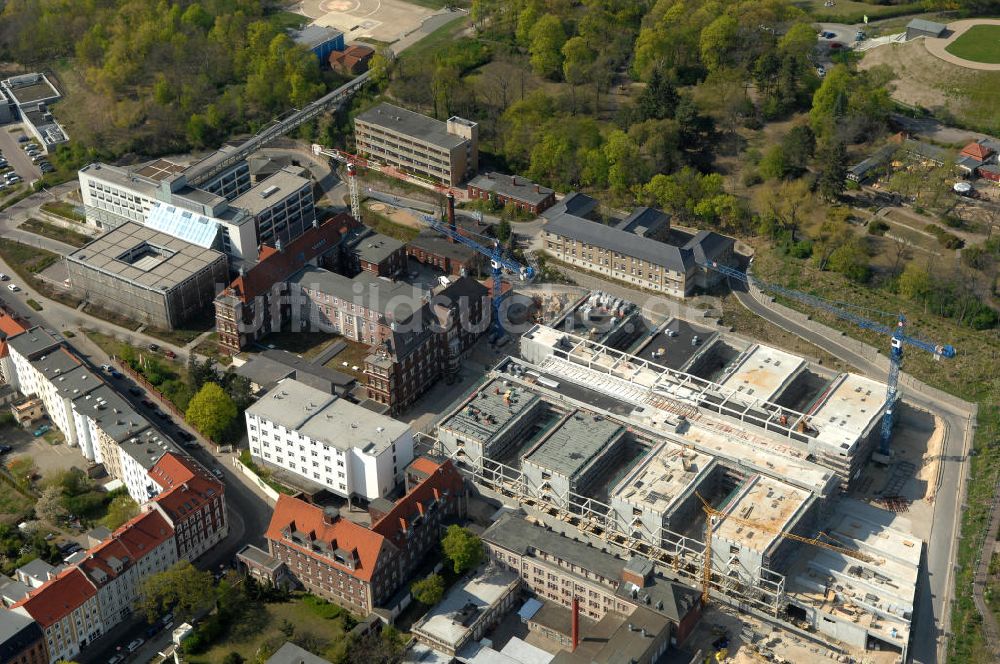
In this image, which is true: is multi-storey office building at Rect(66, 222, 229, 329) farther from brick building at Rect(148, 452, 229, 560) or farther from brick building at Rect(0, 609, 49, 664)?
brick building at Rect(0, 609, 49, 664)

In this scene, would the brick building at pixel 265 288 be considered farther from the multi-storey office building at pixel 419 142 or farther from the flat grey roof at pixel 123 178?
the multi-storey office building at pixel 419 142

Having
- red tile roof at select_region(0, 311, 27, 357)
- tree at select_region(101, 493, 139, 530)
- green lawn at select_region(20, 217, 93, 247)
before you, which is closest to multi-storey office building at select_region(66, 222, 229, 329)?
red tile roof at select_region(0, 311, 27, 357)

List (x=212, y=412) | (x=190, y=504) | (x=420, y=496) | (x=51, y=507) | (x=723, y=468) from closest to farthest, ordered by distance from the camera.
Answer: (x=190, y=504) → (x=420, y=496) → (x=51, y=507) → (x=723, y=468) → (x=212, y=412)

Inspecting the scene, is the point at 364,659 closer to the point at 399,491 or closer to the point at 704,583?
the point at 399,491

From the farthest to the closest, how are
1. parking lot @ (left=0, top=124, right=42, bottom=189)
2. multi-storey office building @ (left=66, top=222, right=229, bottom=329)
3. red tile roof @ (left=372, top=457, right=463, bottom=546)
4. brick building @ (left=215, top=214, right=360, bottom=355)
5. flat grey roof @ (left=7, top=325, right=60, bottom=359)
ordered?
parking lot @ (left=0, top=124, right=42, bottom=189) < multi-storey office building @ (left=66, top=222, right=229, bottom=329) < brick building @ (left=215, top=214, right=360, bottom=355) < flat grey roof @ (left=7, top=325, right=60, bottom=359) < red tile roof @ (left=372, top=457, right=463, bottom=546)

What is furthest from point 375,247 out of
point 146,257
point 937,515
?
point 937,515

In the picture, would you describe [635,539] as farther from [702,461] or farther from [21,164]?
[21,164]
